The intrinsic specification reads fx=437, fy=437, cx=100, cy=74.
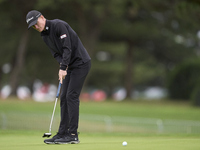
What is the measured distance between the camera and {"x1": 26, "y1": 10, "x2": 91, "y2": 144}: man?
21.2 ft

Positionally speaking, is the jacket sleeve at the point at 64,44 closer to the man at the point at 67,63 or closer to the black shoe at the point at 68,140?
the man at the point at 67,63

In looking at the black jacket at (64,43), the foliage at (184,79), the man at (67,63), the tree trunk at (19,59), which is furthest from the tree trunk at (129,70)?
the black jacket at (64,43)

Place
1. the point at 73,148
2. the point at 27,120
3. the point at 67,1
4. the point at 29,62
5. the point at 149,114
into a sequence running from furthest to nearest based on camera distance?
the point at 29,62 < the point at 67,1 < the point at 149,114 < the point at 27,120 < the point at 73,148

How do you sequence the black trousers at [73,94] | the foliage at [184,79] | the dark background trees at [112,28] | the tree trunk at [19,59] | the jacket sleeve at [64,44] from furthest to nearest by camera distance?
1. the foliage at [184,79]
2. the tree trunk at [19,59]
3. the dark background trees at [112,28]
4. the black trousers at [73,94]
5. the jacket sleeve at [64,44]

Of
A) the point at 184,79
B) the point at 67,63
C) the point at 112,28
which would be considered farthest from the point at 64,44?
the point at 112,28

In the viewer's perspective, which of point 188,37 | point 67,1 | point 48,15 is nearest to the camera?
point 67,1

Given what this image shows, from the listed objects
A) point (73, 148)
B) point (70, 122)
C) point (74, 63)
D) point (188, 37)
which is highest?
point (188, 37)

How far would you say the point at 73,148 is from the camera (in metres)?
5.75

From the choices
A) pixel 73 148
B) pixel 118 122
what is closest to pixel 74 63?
pixel 73 148

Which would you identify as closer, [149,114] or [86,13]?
[149,114]

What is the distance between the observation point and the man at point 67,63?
21.2 feet

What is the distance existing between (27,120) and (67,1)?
12603mm

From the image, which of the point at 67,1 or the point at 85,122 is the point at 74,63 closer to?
the point at 85,122

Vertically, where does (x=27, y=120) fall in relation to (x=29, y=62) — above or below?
below
